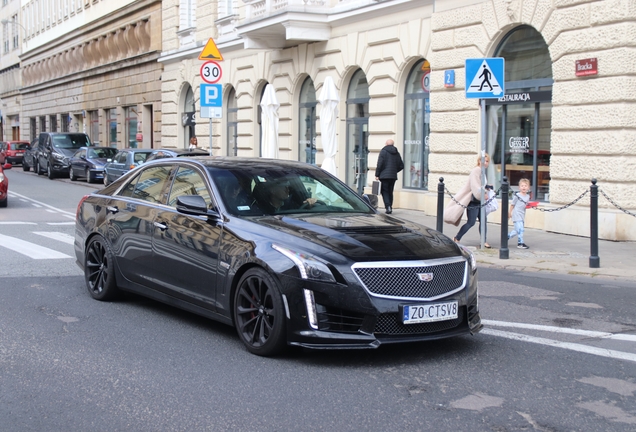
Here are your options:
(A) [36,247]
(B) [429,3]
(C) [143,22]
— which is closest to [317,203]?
(A) [36,247]

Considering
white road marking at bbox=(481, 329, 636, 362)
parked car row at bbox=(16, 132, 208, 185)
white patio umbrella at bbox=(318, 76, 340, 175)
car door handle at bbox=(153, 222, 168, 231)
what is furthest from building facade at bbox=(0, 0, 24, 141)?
white road marking at bbox=(481, 329, 636, 362)

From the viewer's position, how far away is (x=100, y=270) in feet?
27.8

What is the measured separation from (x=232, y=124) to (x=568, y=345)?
2491cm

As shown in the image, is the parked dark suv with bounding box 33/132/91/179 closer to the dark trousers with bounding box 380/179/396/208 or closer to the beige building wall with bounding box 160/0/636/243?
the beige building wall with bounding box 160/0/636/243

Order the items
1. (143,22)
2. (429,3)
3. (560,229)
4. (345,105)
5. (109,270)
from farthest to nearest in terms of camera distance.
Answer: (143,22)
(345,105)
(429,3)
(560,229)
(109,270)

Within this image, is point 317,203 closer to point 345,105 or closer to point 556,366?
point 556,366

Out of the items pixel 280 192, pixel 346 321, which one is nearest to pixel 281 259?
pixel 346 321

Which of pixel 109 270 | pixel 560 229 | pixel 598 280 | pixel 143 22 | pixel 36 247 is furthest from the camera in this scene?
pixel 143 22

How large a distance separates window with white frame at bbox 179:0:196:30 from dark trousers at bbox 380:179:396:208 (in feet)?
54.0

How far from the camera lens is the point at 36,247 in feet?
42.0

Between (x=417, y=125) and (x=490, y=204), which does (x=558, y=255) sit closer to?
(x=490, y=204)

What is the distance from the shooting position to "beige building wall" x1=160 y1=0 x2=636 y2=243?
14.6m

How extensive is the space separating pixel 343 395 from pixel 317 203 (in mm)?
2360

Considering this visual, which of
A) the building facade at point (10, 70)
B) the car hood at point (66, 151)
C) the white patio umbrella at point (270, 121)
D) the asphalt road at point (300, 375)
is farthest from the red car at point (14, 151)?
the asphalt road at point (300, 375)
